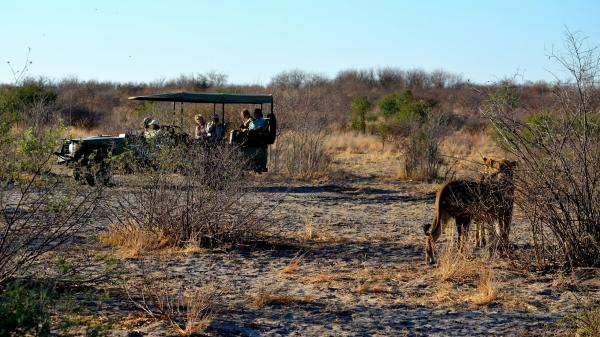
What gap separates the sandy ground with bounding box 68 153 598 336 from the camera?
7.32 meters

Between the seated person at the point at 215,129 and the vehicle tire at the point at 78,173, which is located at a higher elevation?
the seated person at the point at 215,129

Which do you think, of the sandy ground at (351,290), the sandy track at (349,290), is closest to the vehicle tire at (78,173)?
the sandy ground at (351,290)

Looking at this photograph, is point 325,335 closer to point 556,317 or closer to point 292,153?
point 556,317

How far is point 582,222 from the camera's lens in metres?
9.39

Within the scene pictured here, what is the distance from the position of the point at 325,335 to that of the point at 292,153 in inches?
575

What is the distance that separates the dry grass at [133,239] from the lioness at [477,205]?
3.08m

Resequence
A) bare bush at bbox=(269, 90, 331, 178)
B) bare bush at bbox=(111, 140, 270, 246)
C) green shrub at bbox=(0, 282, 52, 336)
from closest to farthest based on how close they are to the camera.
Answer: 1. green shrub at bbox=(0, 282, 52, 336)
2. bare bush at bbox=(111, 140, 270, 246)
3. bare bush at bbox=(269, 90, 331, 178)

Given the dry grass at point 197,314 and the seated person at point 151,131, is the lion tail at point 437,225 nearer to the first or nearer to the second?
the dry grass at point 197,314

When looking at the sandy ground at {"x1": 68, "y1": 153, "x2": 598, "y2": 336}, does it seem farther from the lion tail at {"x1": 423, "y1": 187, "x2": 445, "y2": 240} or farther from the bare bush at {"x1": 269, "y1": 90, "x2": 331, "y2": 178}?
the bare bush at {"x1": 269, "y1": 90, "x2": 331, "y2": 178}

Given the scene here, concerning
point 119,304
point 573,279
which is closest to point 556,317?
point 573,279

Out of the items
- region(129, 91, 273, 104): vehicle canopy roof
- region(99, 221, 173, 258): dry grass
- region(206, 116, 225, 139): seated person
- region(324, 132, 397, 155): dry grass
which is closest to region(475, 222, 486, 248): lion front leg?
region(99, 221, 173, 258): dry grass

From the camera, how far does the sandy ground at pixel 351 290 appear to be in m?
7.32

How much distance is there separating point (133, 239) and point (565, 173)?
5.18 meters

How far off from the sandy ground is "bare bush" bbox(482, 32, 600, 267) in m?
0.39
